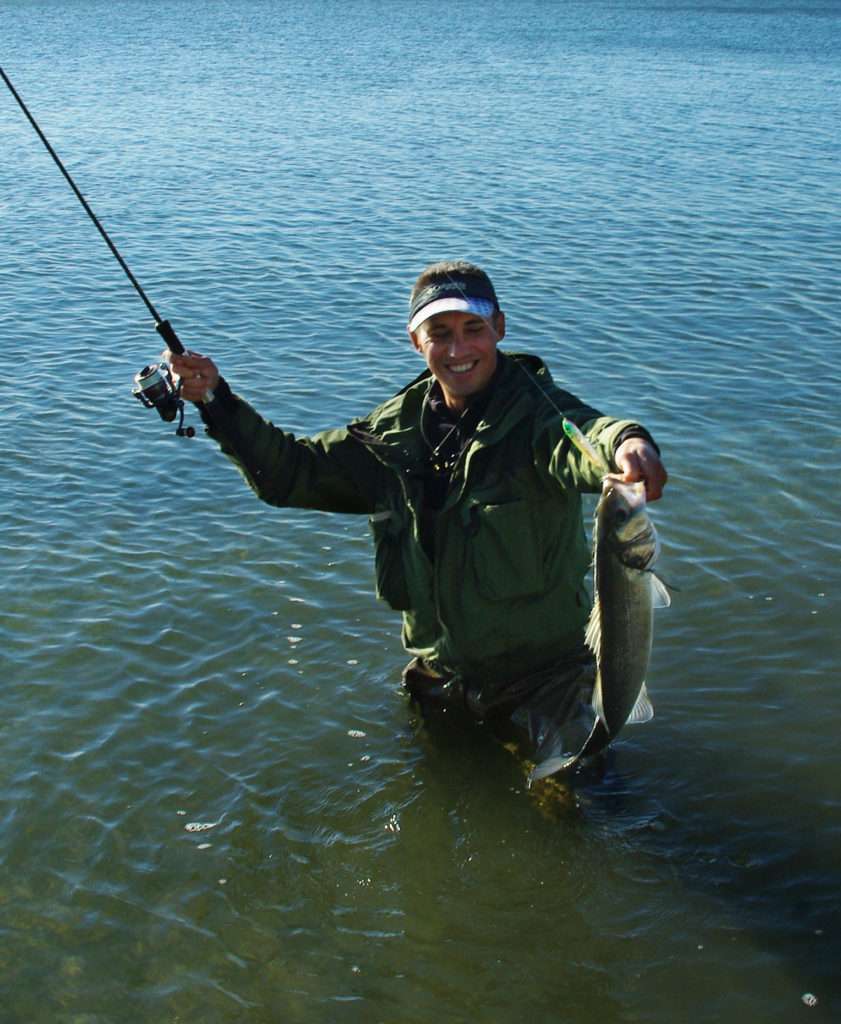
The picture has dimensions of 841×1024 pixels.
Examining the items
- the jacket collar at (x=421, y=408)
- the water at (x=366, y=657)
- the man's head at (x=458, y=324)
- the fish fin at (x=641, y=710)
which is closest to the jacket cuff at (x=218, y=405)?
the jacket collar at (x=421, y=408)

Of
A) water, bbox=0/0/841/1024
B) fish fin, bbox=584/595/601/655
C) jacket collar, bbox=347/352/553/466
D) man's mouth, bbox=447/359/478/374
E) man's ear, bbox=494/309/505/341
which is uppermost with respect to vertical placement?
man's ear, bbox=494/309/505/341

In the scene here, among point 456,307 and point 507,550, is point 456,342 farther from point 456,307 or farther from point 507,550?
point 507,550

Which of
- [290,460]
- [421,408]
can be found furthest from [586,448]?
[290,460]

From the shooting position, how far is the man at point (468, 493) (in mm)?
5832

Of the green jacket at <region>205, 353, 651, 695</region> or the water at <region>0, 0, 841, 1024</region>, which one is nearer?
the water at <region>0, 0, 841, 1024</region>

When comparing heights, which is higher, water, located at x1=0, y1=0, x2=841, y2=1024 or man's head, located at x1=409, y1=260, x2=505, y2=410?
man's head, located at x1=409, y1=260, x2=505, y2=410

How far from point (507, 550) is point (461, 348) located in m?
0.98

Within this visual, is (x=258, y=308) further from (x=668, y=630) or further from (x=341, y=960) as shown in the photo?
(x=341, y=960)

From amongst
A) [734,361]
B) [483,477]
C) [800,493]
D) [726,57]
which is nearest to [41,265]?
[734,361]

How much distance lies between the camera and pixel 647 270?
1856 centimetres

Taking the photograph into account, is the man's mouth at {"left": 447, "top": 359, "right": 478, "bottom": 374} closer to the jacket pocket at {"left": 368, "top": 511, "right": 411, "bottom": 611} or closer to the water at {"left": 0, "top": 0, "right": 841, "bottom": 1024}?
the jacket pocket at {"left": 368, "top": 511, "right": 411, "bottom": 611}

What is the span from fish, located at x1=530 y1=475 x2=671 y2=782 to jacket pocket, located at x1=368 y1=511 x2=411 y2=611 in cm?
134

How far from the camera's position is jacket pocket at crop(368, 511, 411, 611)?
20.7ft

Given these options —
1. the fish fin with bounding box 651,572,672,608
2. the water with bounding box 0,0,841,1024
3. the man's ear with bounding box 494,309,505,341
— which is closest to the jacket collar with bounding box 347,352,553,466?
the man's ear with bounding box 494,309,505,341
